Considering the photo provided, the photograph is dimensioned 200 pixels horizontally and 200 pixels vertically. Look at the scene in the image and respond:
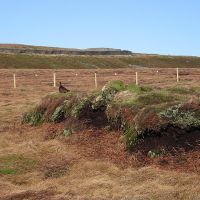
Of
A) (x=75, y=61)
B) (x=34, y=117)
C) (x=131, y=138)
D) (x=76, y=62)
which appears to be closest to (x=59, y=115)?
(x=34, y=117)

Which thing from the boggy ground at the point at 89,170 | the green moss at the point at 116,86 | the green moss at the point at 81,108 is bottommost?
the boggy ground at the point at 89,170

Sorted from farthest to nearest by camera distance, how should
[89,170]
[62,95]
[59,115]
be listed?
1. [62,95]
2. [59,115]
3. [89,170]

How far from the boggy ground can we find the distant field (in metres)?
77.2

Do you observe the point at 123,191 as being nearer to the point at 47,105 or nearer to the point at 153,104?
the point at 153,104

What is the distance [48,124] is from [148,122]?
6.11 meters

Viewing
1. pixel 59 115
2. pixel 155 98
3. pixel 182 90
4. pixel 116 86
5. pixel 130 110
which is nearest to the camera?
pixel 130 110

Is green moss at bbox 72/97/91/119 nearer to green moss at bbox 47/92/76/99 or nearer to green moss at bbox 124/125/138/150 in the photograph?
green moss at bbox 47/92/76/99

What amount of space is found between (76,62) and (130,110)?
9163 cm

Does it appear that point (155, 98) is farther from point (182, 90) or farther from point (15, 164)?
point (15, 164)

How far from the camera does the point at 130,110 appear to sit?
13.2 m

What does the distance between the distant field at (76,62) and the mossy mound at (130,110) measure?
73.6 m

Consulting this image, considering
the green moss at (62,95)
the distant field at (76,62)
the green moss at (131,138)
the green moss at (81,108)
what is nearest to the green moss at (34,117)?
the green moss at (62,95)

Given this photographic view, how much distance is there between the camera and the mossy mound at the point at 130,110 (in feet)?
38.2

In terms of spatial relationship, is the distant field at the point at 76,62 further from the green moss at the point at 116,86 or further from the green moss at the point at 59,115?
the green moss at the point at 116,86
